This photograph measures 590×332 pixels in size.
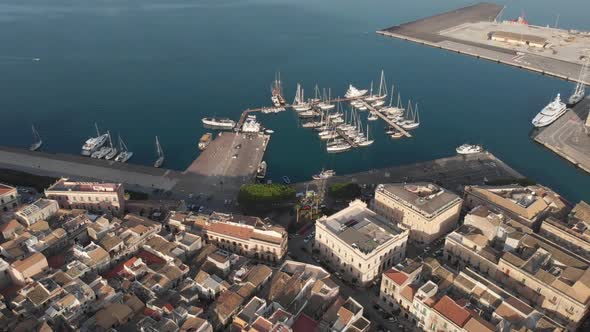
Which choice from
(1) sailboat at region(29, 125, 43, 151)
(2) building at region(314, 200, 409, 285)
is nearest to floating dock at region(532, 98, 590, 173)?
(2) building at region(314, 200, 409, 285)

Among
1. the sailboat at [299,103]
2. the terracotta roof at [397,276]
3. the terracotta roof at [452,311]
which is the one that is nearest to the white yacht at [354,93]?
the sailboat at [299,103]

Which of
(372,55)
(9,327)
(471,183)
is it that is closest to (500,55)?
(372,55)

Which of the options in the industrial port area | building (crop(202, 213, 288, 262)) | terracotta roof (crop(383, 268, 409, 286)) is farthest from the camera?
building (crop(202, 213, 288, 262))

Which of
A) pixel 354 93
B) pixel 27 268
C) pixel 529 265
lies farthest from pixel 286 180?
pixel 354 93

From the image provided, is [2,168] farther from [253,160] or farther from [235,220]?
[235,220]

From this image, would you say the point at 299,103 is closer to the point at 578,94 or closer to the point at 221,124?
the point at 221,124

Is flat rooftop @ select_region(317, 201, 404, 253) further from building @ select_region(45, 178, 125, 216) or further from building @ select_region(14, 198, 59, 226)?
building @ select_region(14, 198, 59, 226)
